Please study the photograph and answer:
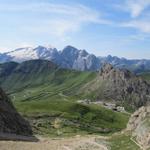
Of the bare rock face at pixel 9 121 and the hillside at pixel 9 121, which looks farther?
the bare rock face at pixel 9 121

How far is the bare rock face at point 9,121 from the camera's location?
8500cm

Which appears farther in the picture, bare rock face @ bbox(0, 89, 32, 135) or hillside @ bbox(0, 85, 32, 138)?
bare rock face @ bbox(0, 89, 32, 135)

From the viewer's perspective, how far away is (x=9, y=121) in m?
88.5

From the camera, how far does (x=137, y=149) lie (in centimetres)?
6488

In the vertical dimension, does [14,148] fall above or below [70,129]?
above

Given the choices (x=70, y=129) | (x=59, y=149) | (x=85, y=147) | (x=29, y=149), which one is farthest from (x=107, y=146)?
(x=70, y=129)

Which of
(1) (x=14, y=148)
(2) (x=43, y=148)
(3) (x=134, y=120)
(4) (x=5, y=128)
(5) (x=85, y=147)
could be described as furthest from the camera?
(3) (x=134, y=120)

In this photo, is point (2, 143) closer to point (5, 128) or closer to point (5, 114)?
point (5, 128)

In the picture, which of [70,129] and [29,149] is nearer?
[29,149]

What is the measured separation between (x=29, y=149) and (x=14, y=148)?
3014 millimetres

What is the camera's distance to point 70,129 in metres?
190

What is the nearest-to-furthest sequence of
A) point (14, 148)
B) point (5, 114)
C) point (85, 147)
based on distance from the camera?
point (14, 148), point (85, 147), point (5, 114)

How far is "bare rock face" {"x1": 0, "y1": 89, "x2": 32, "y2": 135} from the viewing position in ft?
279

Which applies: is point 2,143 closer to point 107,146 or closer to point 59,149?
point 59,149
